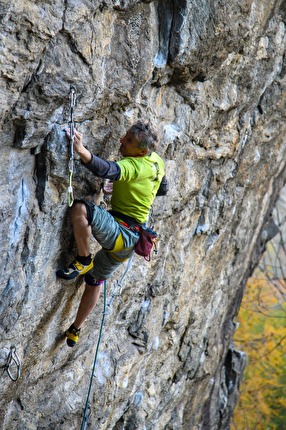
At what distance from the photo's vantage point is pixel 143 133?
4.89 meters

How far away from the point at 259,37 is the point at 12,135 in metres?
3.54

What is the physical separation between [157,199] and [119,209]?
1236 millimetres

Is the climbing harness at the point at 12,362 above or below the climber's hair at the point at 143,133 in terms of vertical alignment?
below

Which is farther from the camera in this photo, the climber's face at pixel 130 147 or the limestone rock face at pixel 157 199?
the climber's face at pixel 130 147

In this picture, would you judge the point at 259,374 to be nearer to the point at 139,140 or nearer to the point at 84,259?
the point at 84,259

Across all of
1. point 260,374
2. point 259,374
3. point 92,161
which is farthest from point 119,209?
point 260,374

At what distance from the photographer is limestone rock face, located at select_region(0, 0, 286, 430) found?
433 cm

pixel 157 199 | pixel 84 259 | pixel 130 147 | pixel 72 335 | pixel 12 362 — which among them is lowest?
pixel 12 362

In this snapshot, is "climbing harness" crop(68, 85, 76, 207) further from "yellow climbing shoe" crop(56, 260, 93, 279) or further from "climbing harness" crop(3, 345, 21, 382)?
"climbing harness" crop(3, 345, 21, 382)

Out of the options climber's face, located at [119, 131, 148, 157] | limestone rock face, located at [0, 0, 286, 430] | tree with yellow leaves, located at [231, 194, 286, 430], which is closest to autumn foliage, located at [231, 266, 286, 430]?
tree with yellow leaves, located at [231, 194, 286, 430]

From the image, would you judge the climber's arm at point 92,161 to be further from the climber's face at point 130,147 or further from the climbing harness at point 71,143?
the climber's face at point 130,147

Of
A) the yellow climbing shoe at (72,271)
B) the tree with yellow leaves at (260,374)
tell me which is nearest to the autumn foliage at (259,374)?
the tree with yellow leaves at (260,374)

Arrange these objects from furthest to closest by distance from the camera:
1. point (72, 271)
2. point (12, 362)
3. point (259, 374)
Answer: point (259, 374) < point (12, 362) < point (72, 271)

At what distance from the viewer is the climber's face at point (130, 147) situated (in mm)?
4914
